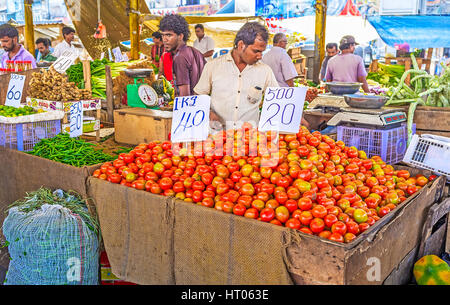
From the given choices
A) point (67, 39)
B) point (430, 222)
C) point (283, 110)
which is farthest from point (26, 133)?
point (67, 39)

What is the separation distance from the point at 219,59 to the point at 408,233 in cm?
220

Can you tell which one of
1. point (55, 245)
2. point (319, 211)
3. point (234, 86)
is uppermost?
point (234, 86)

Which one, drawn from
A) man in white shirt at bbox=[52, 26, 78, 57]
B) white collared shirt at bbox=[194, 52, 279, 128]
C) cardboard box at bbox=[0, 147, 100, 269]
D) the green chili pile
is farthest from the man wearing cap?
man in white shirt at bbox=[52, 26, 78, 57]

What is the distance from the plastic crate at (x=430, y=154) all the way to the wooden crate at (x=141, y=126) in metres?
2.28

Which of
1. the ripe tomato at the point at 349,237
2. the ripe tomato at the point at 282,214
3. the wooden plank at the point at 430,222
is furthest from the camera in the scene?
the wooden plank at the point at 430,222

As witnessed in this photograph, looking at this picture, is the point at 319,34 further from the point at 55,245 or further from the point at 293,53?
the point at 55,245

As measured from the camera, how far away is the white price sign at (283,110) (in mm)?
2779

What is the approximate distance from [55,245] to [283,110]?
1745 mm

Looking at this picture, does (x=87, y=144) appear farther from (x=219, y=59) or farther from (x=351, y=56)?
(x=351, y=56)

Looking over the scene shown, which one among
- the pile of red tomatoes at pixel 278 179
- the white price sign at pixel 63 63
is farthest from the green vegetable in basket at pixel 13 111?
the pile of red tomatoes at pixel 278 179

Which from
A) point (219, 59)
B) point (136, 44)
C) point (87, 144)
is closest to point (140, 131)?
point (87, 144)

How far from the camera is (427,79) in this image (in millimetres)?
4035

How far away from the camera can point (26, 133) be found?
12.1ft

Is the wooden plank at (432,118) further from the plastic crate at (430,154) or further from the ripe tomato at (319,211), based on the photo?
the ripe tomato at (319,211)
